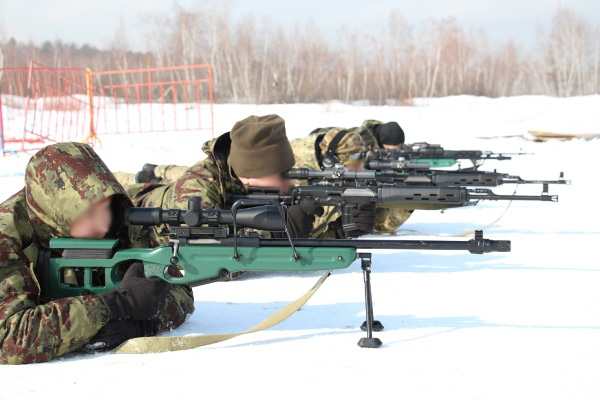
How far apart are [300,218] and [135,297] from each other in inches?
71.4

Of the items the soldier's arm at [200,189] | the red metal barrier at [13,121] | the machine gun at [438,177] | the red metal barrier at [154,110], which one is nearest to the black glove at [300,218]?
the soldier's arm at [200,189]

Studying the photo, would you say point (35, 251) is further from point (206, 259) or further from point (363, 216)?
point (363, 216)

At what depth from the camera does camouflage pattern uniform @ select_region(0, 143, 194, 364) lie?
2740 millimetres

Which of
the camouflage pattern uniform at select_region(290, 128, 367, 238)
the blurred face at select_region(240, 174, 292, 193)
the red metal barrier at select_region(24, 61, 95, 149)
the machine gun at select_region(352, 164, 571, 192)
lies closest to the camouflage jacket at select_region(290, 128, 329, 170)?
the camouflage pattern uniform at select_region(290, 128, 367, 238)

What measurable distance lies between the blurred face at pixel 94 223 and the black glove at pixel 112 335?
0.38 m

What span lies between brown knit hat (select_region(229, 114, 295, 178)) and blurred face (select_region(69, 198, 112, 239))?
1.54m

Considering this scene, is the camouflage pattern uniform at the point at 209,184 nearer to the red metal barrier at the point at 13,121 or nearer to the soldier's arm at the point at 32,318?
the soldier's arm at the point at 32,318

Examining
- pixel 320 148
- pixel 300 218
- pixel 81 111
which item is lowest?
pixel 300 218

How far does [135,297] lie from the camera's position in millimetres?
2871

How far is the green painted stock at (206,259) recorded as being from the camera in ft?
9.46

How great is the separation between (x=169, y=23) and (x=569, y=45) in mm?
20369

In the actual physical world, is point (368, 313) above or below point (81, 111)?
below

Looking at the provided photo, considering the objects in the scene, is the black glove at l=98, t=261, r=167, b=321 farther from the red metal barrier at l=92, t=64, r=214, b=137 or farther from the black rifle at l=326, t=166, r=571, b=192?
the red metal barrier at l=92, t=64, r=214, b=137

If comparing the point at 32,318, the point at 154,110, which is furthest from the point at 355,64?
the point at 32,318
